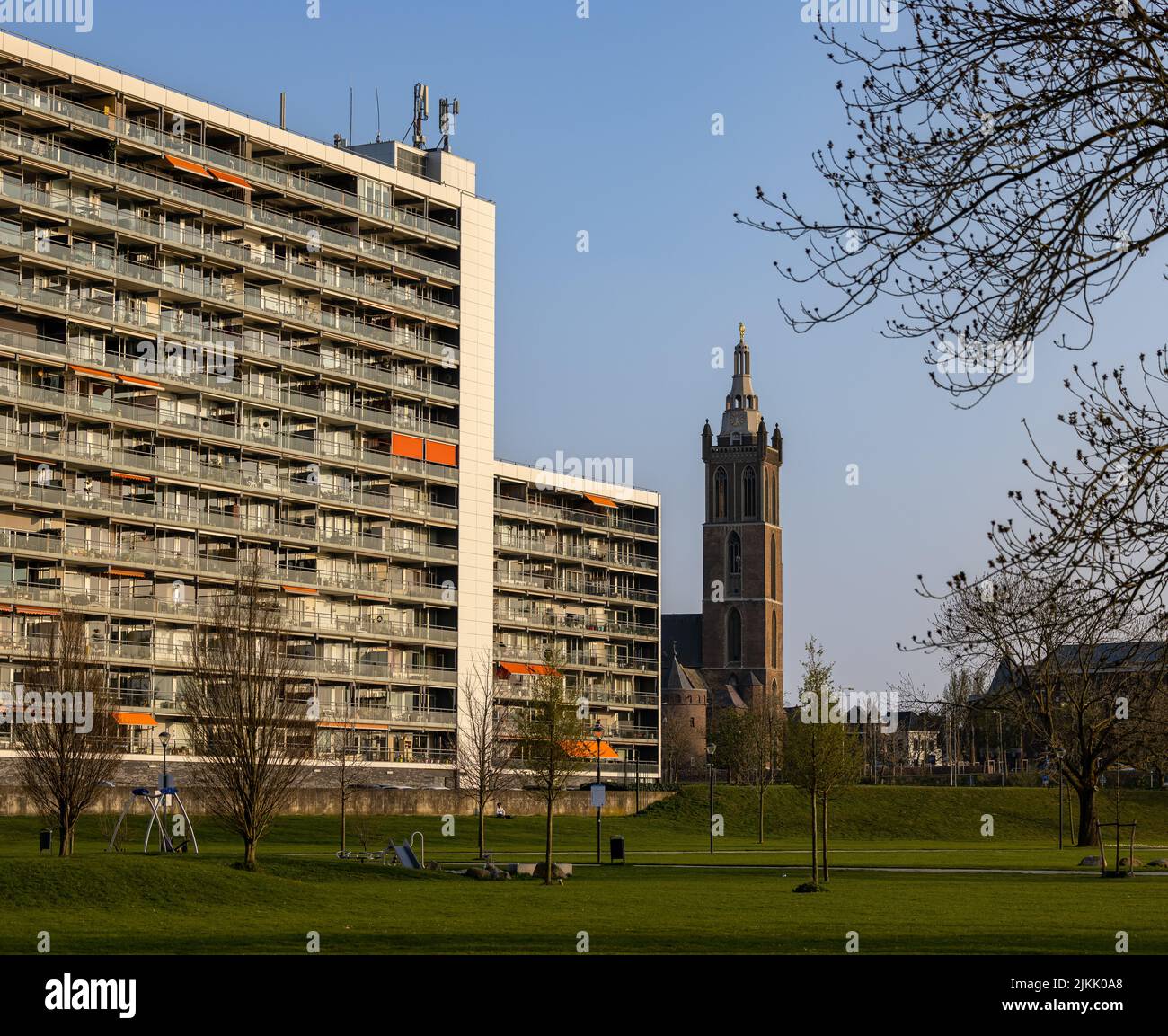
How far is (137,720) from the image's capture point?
7450 centimetres

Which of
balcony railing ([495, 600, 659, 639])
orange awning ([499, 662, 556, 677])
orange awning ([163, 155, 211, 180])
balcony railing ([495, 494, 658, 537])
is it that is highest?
orange awning ([163, 155, 211, 180])

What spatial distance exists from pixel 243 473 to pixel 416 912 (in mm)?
55643

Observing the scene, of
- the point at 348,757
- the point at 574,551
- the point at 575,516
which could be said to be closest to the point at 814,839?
the point at 348,757

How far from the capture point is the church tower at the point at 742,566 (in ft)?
616

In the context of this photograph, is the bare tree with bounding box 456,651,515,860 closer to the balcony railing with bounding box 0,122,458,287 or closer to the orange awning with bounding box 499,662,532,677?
the orange awning with bounding box 499,662,532,677

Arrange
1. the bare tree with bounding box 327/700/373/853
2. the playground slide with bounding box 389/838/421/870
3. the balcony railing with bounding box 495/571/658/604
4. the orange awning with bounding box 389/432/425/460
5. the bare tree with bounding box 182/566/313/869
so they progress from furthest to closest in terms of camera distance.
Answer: the balcony railing with bounding box 495/571/658/604
the orange awning with bounding box 389/432/425/460
the bare tree with bounding box 327/700/373/853
the playground slide with bounding box 389/838/421/870
the bare tree with bounding box 182/566/313/869

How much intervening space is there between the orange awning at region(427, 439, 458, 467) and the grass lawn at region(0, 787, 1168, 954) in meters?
41.4

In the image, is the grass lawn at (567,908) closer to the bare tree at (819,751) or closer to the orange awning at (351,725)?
the bare tree at (819,751)

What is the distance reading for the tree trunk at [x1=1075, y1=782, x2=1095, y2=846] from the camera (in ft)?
213

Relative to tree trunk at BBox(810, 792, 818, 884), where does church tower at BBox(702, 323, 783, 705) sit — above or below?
above

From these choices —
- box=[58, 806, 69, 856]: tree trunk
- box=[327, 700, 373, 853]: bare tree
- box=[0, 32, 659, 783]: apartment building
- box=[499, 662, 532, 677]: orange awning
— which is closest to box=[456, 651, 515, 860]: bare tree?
box=[0, 32, 659, 783]: apartment building

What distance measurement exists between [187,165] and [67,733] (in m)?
42.2

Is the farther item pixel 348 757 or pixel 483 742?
pixel 348 757

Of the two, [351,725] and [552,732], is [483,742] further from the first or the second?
[351,725]
